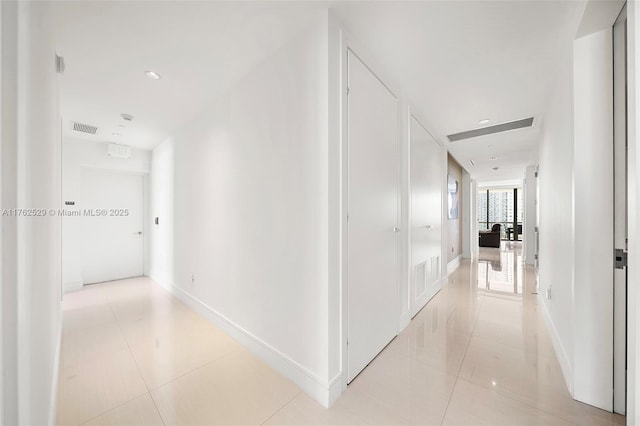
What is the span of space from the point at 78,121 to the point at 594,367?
19.5 feet

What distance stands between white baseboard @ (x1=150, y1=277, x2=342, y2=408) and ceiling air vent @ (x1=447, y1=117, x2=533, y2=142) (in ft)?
13.1

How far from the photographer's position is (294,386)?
1.77m

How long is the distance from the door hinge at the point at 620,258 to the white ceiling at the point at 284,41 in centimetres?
154

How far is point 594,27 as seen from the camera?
61.6 inches

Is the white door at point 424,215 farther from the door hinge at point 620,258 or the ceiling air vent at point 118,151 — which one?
the ceiling air vent at point 118,151

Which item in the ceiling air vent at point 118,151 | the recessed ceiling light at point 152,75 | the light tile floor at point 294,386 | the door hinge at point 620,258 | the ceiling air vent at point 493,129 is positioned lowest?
the light tile floor at point 294,386

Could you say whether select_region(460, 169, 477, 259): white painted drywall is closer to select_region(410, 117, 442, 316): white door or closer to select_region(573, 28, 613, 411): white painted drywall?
select_region(410, 117, 442, 316): white door

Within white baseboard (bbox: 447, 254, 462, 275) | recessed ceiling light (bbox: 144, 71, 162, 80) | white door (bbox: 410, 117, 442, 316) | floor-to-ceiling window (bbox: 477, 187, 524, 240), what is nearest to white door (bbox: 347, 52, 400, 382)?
white door (bbox: 410, 117, 442, 316)

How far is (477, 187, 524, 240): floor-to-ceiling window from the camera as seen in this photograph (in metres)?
12.8

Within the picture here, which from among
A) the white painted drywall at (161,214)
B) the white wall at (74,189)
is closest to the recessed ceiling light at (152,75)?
the white painted drywall at (161,214)

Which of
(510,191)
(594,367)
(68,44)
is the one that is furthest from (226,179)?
(510,191)

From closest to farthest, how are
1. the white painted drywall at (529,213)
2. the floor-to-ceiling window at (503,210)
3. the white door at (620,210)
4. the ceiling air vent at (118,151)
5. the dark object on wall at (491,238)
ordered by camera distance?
the white door at (620,210), the ceiling air vent at (118,151), the white painted drywall at (529,213), the dark object on wall at (491,238), the floor-to-ceiling window at (503,210)

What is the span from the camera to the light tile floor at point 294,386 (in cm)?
150

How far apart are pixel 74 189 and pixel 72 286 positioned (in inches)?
63.8
